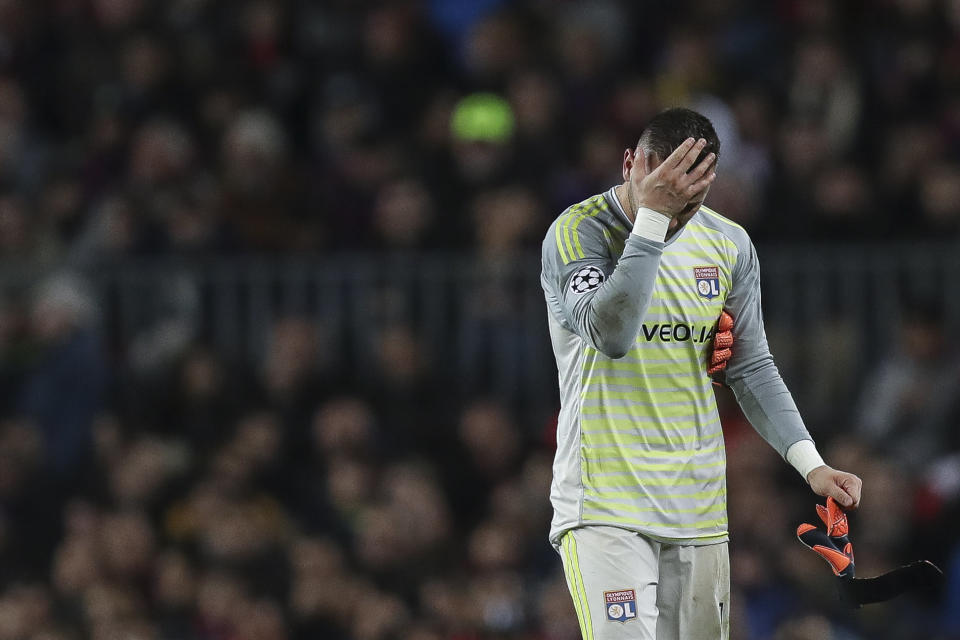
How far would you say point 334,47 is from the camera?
44.1 ft

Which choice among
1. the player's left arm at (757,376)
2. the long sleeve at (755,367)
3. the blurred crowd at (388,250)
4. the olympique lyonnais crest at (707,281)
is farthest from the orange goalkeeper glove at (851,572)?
the blurred crowd at (388,250)

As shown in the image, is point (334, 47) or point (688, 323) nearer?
point (688, 323)

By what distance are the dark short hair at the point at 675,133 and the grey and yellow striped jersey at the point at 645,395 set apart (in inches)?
13.5

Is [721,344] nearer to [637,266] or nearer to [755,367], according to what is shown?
[755,367]

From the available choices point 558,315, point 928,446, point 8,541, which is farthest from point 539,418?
point 558,315

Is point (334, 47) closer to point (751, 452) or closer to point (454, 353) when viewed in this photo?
point (454, 353)

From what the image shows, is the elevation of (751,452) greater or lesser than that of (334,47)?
lesser

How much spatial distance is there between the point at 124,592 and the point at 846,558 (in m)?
6.03

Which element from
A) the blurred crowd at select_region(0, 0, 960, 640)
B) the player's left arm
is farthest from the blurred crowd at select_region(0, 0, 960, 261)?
the player's left arm

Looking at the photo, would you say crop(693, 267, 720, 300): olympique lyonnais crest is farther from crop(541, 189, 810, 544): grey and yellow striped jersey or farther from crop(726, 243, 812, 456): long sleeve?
crop(726, 243, 812, 456): long sleeve

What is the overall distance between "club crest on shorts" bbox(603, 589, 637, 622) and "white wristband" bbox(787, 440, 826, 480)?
77 centimetres

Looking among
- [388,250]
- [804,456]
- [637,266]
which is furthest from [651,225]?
[388,250]

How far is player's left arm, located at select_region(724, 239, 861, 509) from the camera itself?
234 inches

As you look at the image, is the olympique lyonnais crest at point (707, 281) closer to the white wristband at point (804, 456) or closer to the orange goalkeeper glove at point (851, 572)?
the white wristband at point (804, 456)
